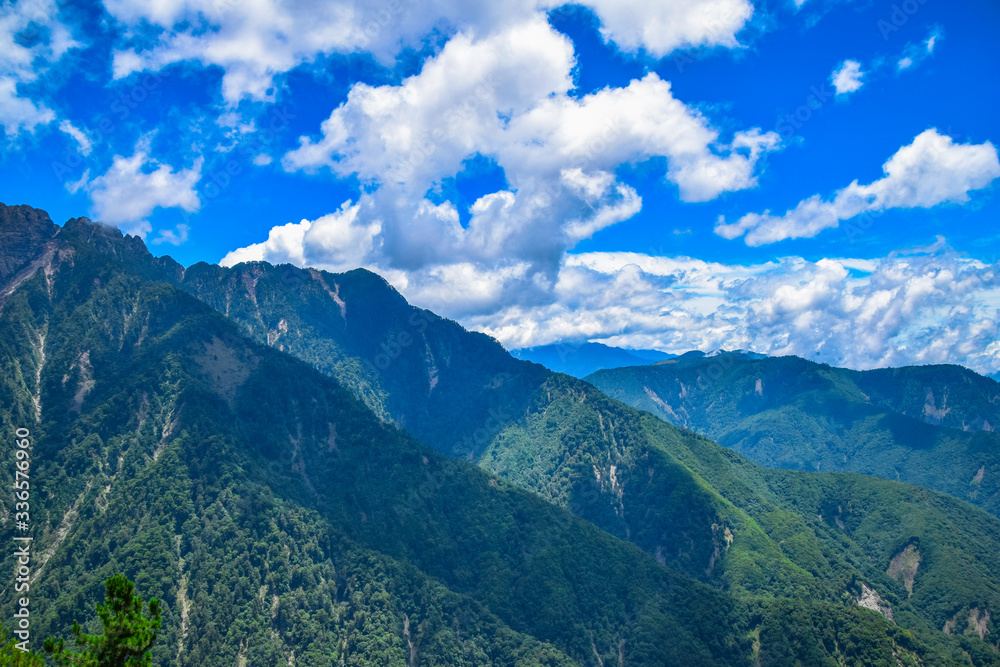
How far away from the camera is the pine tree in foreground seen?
47344 millimetres

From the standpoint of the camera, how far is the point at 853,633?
192875 millimetres

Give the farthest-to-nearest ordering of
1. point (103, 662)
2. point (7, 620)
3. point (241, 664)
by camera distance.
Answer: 1. point (241, 664)
2. point (7, 620)
3. point (103, 662)

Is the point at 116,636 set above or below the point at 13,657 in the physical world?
above

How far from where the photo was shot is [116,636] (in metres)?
47.8

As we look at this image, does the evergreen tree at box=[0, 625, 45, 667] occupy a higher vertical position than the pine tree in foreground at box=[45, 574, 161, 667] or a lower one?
lower

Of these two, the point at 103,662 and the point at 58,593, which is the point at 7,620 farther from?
the point at 103,662

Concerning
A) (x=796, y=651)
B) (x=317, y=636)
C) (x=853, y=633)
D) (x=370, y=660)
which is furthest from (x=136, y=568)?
(x=853, y=633)

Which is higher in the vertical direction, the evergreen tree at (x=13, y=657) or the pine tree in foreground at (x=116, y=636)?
the pine tree in foreground at (x=116, y=636)

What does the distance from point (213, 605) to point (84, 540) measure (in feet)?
170

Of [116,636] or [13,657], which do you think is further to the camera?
[13,657]

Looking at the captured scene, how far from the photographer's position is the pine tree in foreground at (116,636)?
47344mm

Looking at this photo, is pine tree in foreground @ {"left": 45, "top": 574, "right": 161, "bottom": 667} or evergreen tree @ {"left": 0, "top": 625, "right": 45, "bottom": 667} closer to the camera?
pine tree in foreground @ {"left": 45, "top": 574, "right": 161, "bottom": 667}

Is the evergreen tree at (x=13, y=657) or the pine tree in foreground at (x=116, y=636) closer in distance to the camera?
the pine tree in foreground at (x=116, y=636)

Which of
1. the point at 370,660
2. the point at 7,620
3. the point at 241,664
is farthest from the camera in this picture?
the point at 370,660
